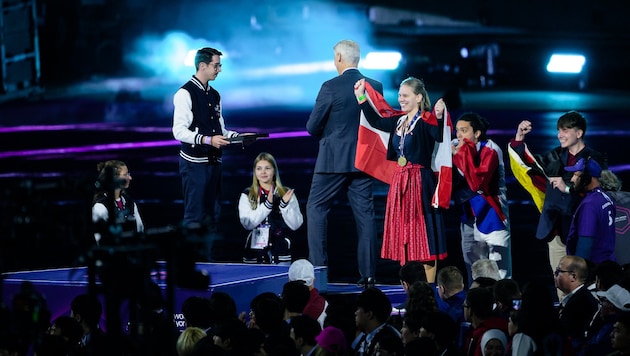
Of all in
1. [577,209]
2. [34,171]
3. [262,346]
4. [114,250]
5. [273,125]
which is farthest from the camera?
[273,125]

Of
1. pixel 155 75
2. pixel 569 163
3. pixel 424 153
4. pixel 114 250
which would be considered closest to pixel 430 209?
pixel 424 153

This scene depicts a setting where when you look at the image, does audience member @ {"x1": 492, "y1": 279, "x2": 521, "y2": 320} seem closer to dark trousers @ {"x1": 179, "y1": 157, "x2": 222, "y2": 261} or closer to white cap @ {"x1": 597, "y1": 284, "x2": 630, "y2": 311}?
white cap @ {"x1": 597, "y1": 284, "x2": 630, "y2": 311}

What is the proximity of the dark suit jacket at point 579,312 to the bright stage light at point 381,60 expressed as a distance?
25.8 meters

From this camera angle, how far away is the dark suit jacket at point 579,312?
7.27 metres

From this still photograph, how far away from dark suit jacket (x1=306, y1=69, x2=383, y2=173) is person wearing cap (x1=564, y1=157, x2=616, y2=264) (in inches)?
74.2

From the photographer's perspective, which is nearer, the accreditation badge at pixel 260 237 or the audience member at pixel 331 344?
the audience member at pixel 331 344

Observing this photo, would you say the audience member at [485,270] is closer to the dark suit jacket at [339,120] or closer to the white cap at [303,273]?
the white cap at [303,273]

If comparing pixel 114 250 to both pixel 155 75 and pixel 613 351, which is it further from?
pixel 155 75

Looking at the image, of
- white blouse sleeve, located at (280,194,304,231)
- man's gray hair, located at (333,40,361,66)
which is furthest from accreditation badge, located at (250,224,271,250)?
man's gray hair, located at (333,40,361,66)

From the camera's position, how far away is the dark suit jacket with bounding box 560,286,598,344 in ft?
23.9

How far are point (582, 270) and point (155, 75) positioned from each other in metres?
33.2

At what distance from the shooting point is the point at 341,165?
988 centimetres

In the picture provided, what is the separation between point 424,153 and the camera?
31.3 feet

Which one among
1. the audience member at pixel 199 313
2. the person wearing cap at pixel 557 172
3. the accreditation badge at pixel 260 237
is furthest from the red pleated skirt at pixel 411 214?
the audience member at pixel 199 313
